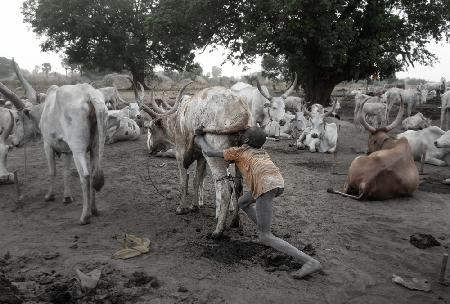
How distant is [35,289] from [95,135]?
2.69 metres

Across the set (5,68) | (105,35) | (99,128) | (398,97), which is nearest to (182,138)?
(99,128)

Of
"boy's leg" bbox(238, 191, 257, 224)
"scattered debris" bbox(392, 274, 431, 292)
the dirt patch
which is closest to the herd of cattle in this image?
"boy's leg" bbox(238, 191, 257, 224)

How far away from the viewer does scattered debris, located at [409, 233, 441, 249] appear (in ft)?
18.7

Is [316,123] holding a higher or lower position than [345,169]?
higher

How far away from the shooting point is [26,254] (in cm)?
519

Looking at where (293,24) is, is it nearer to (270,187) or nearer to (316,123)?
(316,123)

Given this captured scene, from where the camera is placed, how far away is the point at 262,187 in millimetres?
4570

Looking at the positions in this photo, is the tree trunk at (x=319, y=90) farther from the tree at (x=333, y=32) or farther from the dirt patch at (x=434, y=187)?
the dirt patch at (x=434, y=187)

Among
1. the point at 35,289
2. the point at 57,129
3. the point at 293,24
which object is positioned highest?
the point at 293,24

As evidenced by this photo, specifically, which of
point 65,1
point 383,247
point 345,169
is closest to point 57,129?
point 383,247

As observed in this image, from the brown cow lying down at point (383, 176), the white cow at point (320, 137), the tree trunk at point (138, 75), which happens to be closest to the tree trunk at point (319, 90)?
the white cow at point (320, 137)

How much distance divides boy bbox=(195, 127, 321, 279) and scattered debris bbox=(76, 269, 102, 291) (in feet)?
5.82

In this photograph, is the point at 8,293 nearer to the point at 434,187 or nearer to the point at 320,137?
the point at 434,187

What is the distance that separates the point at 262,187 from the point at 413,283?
6.48ft
